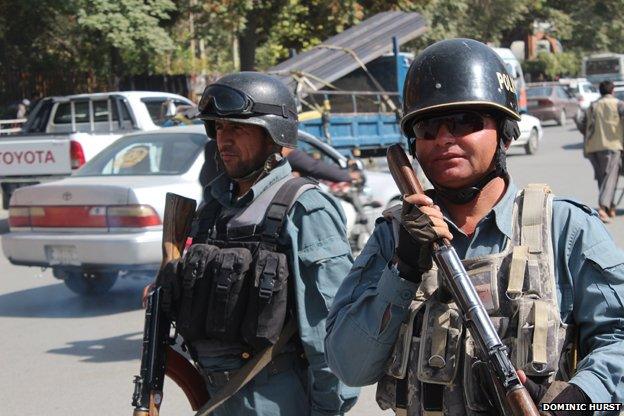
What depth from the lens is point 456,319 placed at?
7.25 feet

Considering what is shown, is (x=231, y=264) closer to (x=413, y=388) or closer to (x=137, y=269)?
(x=413, y=388)

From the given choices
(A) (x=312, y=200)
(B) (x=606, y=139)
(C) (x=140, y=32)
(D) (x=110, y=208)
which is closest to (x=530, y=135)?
(C) (x=140, y=32)

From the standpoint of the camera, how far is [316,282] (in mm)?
3178

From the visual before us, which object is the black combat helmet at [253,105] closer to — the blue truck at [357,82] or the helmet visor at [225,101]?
the helmet visor at [225,101]

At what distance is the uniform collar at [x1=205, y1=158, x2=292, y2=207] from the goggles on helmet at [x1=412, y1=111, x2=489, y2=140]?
1.08 metres

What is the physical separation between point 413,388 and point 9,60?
26.2m

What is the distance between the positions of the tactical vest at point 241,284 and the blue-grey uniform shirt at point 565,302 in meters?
0.75

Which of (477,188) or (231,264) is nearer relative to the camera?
(477,188)

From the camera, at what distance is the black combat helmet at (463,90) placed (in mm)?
2330

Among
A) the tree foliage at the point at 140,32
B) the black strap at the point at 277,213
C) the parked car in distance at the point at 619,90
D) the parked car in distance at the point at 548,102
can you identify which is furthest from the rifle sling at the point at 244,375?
the parked car in distance at the point at 548,102

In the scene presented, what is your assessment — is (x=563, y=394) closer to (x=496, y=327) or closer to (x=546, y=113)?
(x=496, y=327)

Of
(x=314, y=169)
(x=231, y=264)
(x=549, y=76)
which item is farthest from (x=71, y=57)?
(x=549, y=76)

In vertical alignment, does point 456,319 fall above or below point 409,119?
below

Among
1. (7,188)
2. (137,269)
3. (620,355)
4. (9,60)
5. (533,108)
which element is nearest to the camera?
(620,355)
